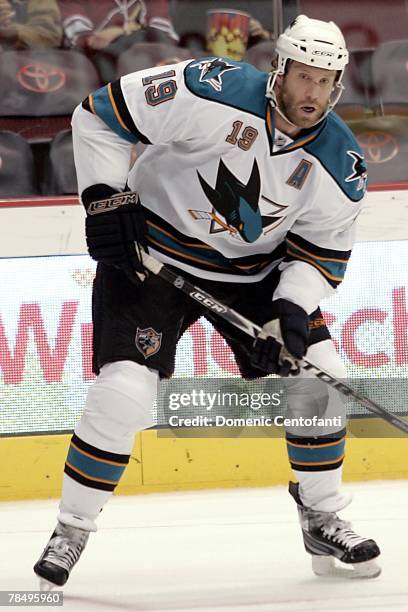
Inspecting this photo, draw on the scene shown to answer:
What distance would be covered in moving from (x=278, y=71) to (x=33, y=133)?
2239mm

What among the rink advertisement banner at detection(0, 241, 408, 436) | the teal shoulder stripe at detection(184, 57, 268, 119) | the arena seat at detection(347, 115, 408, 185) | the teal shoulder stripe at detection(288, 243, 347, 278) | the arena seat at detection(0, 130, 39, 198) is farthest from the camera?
the arena seat at detection(347, 115, 408, 185)

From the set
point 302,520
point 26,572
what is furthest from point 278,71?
point 26,572

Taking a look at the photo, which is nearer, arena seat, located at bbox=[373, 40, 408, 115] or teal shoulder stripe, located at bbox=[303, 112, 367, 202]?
teal shoulder stripe, located at bbox=[303, 112, 367, 202]

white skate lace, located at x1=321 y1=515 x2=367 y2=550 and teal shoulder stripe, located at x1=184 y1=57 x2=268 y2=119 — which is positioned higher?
teal shoulder stripe, located at x1=184 y1=57 x2=268 y2=119

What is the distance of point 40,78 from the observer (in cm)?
436

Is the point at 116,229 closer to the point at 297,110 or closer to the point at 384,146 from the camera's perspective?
the point at 297,110

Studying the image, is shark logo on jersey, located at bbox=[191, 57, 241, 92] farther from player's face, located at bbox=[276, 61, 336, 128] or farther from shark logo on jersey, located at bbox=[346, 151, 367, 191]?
shark logo on jersey, located at bbox=[346, 151, 367, 191]

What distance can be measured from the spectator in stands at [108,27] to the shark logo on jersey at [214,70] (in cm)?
224

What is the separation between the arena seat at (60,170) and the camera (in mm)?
4039

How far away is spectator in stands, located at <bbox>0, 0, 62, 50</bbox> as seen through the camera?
4.41 meters

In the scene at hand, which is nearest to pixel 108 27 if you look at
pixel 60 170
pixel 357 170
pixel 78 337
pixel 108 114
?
pixel 60 170

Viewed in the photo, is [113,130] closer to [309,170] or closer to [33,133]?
[309,170]

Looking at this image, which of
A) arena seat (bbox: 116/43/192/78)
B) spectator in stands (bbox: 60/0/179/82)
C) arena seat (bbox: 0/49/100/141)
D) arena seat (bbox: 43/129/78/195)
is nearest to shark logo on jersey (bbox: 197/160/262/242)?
arena seat (bbox: 43/129/78/195)

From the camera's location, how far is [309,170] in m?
2.28
